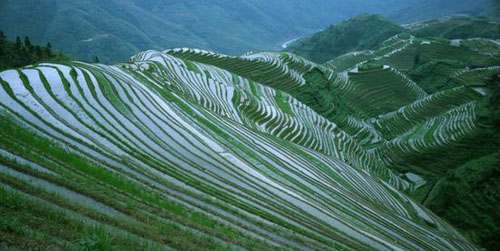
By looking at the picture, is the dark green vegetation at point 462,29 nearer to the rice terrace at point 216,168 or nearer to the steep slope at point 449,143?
the steep slope at point 449,143

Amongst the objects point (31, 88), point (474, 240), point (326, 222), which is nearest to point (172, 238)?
point (326, 222)

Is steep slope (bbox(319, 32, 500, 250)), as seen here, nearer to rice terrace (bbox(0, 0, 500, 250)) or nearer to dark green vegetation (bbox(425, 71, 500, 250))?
dark green vegetation (bbox(425, 71, 500, 250))

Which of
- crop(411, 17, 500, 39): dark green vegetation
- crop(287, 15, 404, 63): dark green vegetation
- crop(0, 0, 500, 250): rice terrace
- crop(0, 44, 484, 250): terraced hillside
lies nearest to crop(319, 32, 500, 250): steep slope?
crop(0, 0, 500, 250): rice terrace

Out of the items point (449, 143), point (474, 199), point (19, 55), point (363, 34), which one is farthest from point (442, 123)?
point (363, 34)

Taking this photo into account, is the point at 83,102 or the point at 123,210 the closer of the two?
the point at 123,210

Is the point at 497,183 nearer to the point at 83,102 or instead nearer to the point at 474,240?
the point at 474,240

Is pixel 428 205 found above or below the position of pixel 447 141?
below

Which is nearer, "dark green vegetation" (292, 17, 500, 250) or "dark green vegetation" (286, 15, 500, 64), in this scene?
"dark green vegetation" (292, 17, 500, 250)

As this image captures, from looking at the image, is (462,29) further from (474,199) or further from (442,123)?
(474,199)
